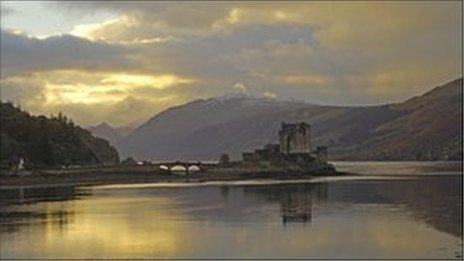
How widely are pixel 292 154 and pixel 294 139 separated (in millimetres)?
4099

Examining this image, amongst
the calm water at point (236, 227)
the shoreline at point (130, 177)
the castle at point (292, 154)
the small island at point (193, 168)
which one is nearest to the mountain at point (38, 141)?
the small island at point (193, 168)

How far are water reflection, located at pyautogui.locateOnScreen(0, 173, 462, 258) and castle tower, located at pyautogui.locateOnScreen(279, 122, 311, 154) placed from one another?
315ft

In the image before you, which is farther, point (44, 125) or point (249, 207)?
point (44, 125)

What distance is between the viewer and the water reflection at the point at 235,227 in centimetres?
3716

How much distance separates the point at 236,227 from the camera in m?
48.6

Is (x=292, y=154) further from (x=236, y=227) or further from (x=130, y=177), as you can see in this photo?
(x=236, y=227)

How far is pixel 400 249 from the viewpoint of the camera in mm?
37406

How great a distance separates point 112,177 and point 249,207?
2614 inches

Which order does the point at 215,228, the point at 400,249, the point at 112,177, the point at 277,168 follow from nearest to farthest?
the point at 400,249 < the point at 215,228 < the point at 112,177 < the point at 277,168

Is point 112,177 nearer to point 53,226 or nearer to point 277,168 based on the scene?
point 277,168

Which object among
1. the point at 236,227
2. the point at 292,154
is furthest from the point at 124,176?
the point at 236,227

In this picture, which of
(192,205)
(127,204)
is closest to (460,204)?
(192,205)

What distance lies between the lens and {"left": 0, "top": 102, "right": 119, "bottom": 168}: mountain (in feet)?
418

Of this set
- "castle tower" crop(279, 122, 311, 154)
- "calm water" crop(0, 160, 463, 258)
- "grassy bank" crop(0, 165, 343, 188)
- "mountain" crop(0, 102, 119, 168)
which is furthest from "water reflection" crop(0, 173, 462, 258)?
"castle tower" crop(279, 122, 311, 154)
